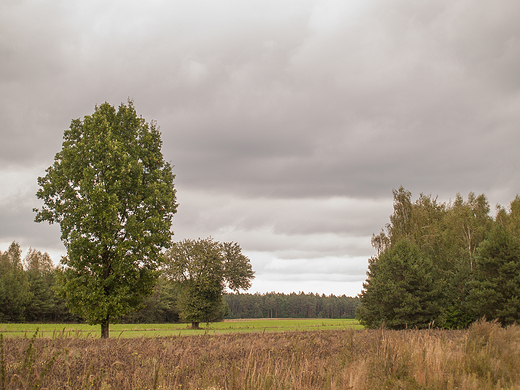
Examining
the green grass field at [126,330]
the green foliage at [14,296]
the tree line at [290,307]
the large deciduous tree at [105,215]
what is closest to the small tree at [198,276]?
the green grass field at [126,330]

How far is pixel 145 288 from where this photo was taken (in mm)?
24703

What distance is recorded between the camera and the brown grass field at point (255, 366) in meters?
6.40

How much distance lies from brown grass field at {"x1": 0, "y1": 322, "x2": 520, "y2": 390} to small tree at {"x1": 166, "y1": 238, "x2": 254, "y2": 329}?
44351mm

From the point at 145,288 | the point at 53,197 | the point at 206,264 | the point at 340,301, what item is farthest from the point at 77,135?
the point at 340,301

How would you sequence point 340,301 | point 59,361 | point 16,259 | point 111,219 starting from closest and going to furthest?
1. point 59,361
2. point 111,219
3. point 16,259
4. point 340,301

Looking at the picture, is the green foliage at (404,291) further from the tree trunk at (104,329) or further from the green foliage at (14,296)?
the green foliage at (14,296)

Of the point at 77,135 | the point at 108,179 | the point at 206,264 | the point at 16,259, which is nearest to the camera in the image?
the point at 108,179

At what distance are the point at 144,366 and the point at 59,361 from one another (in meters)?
1.64

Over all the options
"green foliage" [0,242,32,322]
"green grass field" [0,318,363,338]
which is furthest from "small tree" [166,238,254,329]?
"green foliage" [0,242,32,322]

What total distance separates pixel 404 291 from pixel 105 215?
33165mm

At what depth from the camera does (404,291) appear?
138ft

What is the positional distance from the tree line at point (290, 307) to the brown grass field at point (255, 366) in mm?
185056

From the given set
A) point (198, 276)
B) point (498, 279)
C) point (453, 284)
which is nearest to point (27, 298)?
point (198, 276)

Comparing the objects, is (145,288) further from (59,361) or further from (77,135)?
(59,361)
